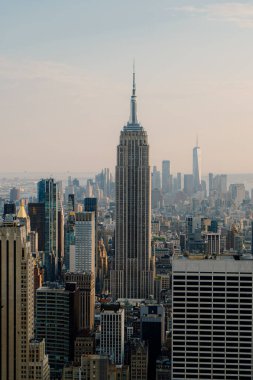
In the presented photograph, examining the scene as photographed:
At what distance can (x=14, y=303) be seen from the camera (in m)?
12.6

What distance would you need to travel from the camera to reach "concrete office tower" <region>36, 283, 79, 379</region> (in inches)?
600

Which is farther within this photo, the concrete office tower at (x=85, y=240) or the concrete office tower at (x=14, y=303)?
the concrete office tower at (x=85, y=240)

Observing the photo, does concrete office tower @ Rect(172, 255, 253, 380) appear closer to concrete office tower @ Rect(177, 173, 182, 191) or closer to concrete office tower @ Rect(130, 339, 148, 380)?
concrete office tower @ Rect(130, 339, 148, 380)

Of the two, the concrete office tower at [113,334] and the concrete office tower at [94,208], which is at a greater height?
the concrete office tower at [94,208]

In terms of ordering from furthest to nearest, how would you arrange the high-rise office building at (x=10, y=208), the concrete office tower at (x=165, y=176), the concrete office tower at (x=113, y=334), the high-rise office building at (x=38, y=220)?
1. the high-rise office building at (x=38, y=220)
2. the concrete office tower at (x=165, y=176)
3. the high-rise office building at (x=10, y=208)
4. the concrete office tower at (x=113, y=334)

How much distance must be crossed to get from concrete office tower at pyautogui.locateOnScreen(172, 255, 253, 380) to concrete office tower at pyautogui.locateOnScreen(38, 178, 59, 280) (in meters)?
10.4

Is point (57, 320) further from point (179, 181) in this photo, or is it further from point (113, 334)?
point (179, 181)

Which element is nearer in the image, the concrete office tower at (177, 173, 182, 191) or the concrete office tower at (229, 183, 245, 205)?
the concrete office tower at (229, 183, 245, 205)

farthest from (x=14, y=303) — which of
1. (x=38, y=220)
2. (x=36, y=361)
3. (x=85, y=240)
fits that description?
(x=85, y=240)

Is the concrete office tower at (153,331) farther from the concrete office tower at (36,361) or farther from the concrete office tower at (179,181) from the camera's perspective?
the concrete office tower at (179,181)

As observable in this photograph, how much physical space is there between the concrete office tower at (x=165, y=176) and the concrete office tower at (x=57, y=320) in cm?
388

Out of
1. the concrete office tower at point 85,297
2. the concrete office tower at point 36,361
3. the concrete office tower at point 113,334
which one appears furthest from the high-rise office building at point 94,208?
the concrete office tower at point 36,361

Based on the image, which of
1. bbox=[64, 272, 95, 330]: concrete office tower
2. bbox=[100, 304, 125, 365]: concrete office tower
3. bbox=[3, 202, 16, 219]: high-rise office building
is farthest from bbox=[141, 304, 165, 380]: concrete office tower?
bbox=[3, 202, 16, 219]: high-rise office building

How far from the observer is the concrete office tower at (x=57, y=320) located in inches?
600
